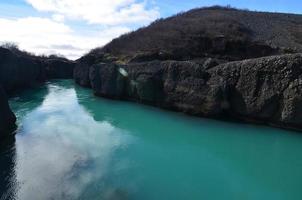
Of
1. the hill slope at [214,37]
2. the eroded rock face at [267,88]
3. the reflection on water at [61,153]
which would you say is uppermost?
the hill slope at [214,37]

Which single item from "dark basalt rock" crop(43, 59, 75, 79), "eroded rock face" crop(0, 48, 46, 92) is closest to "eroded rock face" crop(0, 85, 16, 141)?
"eroded rock face" crop(0, 48, 46, 92)

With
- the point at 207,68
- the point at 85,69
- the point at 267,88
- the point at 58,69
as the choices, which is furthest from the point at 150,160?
the point at 58,69

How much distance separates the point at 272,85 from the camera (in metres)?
17.7

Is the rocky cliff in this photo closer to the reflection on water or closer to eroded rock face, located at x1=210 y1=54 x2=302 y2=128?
eroded rock face, located at x1=210 y1=54 x2=302 y2=128

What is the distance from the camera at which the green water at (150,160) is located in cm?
1022

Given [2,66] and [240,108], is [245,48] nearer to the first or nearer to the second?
[240,108]

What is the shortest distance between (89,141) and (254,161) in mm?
7046

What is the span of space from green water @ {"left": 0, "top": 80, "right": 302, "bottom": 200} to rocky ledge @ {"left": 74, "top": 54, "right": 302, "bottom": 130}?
868 mm

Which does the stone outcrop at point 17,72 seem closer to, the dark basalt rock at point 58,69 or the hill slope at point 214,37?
the dark basalt rock at point 58,69

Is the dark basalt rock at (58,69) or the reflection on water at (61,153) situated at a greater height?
the dark basalt rock at (58,69)

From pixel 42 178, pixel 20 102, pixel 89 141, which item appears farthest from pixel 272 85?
pixel 20 102

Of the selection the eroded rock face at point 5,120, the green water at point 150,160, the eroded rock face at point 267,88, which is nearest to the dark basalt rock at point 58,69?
the green water at point 150,160

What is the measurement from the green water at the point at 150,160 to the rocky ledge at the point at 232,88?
868 millimetres

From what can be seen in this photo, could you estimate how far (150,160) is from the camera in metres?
13.0
